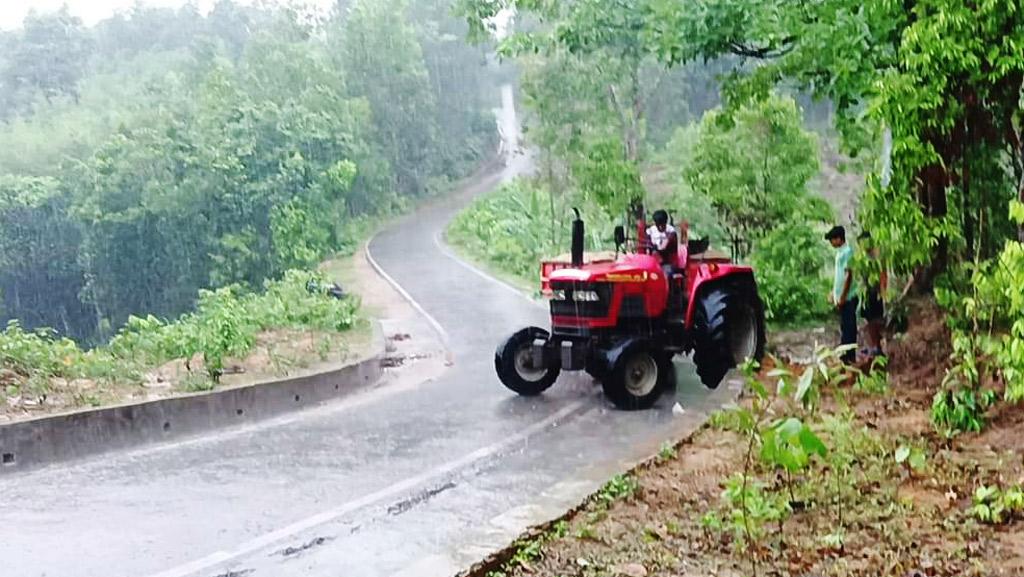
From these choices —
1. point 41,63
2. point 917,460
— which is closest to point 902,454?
point 917,460

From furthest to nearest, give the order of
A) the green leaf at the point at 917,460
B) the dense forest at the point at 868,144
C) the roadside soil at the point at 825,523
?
the dense forest at the point at 868,144, the green leaf at the point at 917,460, the roadside soil at the point at 825,523

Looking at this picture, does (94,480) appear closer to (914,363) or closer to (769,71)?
(914,363)

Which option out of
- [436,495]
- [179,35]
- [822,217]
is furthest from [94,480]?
[179,35]

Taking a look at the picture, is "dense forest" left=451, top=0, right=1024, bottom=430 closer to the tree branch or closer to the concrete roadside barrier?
the tree branch

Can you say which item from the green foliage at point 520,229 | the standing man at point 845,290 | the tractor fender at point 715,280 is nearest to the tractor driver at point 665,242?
the tractor fender at point 715,280

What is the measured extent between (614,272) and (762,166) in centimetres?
857

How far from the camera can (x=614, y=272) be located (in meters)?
11.1

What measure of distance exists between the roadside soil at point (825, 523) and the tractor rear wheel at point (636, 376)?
2830mm

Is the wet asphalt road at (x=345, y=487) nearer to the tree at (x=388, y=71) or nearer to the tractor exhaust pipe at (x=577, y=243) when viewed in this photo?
the tractor exhaust pipe at (x=577, y=243)

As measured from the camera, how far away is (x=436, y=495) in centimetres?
793

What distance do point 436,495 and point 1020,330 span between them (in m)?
4.27

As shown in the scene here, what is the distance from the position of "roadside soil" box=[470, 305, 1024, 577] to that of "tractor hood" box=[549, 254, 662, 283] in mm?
3401

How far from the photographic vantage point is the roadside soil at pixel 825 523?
5.07 meters

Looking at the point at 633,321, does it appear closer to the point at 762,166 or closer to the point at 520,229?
the point at 762,166
